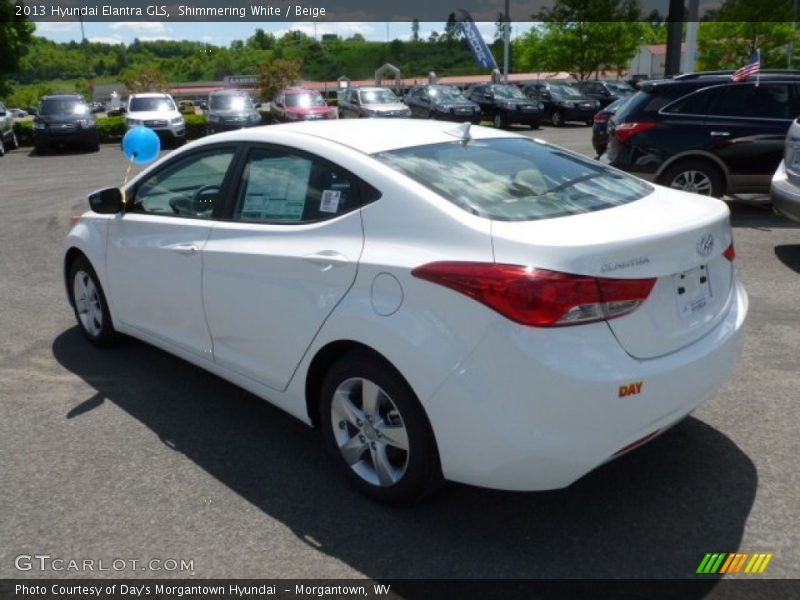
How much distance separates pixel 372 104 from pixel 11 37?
19.5 meters

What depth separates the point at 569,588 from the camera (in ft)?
8.88

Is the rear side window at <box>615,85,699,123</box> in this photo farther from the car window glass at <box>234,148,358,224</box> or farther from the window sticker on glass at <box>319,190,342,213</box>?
the window sticker on glass at <box>319,190,342,213</box>

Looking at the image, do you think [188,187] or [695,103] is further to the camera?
[695,103]

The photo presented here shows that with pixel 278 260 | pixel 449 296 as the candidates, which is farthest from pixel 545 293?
pixel 278 260

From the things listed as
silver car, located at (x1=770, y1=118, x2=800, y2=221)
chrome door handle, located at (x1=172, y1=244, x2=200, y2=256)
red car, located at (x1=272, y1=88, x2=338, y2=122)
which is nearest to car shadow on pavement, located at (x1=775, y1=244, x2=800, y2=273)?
silver car, located at (x1=770, y1=118, x2=800, y2=221)

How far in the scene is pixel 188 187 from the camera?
A: 14.5 feet

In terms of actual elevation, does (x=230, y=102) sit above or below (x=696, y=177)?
above

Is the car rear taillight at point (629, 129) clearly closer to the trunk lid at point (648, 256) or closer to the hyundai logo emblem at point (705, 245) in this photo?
the trunk lid at point (648, 256)

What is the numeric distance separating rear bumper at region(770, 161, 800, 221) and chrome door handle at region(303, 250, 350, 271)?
18.0ft

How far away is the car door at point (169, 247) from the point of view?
401cm

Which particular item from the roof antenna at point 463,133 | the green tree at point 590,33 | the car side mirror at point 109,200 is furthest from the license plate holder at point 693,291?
the green tree at point 590,33

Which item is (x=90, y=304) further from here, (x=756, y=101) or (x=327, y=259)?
(x=756, y=101)

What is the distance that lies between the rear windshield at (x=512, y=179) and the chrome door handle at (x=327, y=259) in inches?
18.4

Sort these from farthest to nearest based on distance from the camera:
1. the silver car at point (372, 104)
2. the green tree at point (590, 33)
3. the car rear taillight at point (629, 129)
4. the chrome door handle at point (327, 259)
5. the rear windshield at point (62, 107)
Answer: the green tree at point (590, 33)
the silver car at point (372, 104)
the rear windshield at point (62, 107)
the car rear taillight at point (629, 129)
the chrome door handle at point (327, 259)
